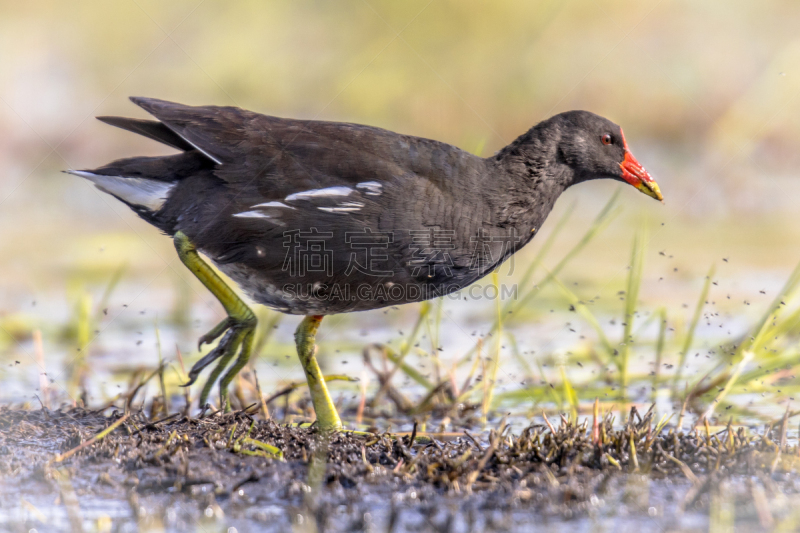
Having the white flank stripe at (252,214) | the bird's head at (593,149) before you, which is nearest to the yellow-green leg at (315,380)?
the white flank stripe at (252,214)

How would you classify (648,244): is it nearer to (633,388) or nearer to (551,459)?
(633,388)

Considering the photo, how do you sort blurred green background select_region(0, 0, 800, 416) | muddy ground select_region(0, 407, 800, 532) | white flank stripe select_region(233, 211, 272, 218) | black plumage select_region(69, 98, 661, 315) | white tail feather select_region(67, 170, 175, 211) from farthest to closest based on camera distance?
blurred green background select_region(0, 0, 800, 416)
white tail feather select_region(67, 170, 175, 211)
white flank stripe select_region(233, 211, 272, 218)
black plumage select_region(69, 98, 661, 315)
muddy ground select_region(0, 407, 800, 532)

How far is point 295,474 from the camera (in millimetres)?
2771

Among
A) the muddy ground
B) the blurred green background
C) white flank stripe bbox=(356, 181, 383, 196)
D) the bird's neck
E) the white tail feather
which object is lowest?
the muddy ground

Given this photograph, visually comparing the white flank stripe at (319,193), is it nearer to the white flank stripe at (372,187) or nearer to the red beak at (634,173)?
the white flank stripe at (372,187)

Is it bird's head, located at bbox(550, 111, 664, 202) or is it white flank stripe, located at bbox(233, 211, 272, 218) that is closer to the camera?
white flank stripe, located at bbox(233, 211, 272, 218)

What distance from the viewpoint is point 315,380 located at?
359 centimetres

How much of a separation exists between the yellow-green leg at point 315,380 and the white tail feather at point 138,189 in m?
0.85

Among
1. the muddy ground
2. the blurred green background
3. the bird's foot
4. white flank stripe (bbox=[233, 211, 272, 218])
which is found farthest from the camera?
the blurred green background

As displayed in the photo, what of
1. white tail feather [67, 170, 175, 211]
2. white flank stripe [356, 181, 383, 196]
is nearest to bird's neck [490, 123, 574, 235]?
white flank stripe [356, 181, 383, 196]

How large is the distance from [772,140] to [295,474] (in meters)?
7.09

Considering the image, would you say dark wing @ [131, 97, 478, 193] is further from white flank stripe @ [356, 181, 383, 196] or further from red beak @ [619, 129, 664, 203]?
A: red beak @ [619, 129, 664, 203]

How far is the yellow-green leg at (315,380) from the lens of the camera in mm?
3506

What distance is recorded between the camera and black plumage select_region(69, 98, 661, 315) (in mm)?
3338
